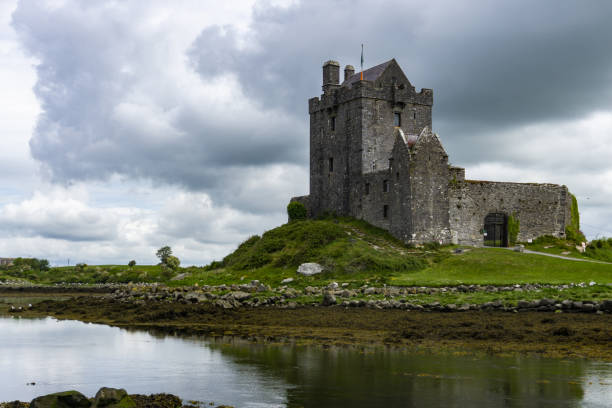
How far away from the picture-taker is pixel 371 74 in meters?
55.2

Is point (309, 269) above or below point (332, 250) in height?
below

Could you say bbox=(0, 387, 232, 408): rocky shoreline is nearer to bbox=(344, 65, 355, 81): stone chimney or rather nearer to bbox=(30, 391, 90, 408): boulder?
bbox=(30, 391, 90, 408): boulder

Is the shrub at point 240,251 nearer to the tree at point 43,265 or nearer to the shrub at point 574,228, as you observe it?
the shrub at point 574,228

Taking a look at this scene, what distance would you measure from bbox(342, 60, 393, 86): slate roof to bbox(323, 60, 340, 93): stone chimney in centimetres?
99

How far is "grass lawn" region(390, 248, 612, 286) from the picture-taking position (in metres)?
34.9

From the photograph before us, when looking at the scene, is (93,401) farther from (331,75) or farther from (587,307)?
(331,75)

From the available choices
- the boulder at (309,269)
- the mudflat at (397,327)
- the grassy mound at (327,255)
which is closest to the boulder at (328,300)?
the mudflat at (397,327)

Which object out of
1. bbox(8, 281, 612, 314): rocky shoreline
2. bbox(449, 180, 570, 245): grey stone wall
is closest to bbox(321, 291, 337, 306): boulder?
bbox(8, 281, 612, 314): rocky shoreline

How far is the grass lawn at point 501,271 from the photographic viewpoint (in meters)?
34.9

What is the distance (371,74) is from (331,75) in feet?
13.6

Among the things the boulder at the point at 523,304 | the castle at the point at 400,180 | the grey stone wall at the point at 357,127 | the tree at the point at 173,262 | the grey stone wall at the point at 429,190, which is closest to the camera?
the boulder at the point at 523,304

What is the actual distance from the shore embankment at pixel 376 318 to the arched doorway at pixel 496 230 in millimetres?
16145

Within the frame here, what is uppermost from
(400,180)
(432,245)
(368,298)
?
(400,180)

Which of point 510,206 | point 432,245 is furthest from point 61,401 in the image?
point 510,206
